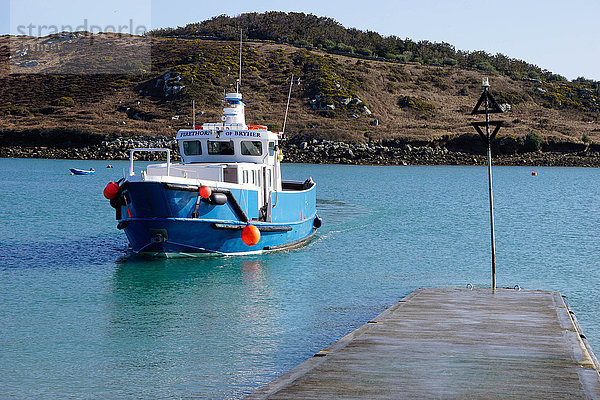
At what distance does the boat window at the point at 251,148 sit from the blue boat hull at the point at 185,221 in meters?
1.51

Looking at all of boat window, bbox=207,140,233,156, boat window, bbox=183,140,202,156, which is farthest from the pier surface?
boat window, bbox=183,140,202,156

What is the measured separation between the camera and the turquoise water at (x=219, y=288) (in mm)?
11344

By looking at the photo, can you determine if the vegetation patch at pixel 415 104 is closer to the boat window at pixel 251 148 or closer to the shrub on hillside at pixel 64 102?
the shrub on hillside at pixel 64 102

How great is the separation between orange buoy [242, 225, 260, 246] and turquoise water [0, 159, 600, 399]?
82 centimetres

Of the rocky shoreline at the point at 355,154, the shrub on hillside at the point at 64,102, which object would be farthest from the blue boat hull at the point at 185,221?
the shrub on hillside at the point at 64,102

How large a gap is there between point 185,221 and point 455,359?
37.8 feet

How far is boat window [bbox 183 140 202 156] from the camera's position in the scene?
22609mm

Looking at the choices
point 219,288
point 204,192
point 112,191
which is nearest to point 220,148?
point 204,192

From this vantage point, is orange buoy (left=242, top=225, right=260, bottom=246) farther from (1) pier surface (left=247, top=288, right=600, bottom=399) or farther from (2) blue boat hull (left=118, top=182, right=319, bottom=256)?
(1) pier surface (left=247, top=288, right=600, bottom=399)

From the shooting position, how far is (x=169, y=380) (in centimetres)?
1077

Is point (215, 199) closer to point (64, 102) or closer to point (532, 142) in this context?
point (532, 142)

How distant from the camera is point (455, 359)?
29.1ft

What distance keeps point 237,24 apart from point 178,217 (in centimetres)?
14193

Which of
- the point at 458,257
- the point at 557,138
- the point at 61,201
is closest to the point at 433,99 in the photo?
the point at 557,138
